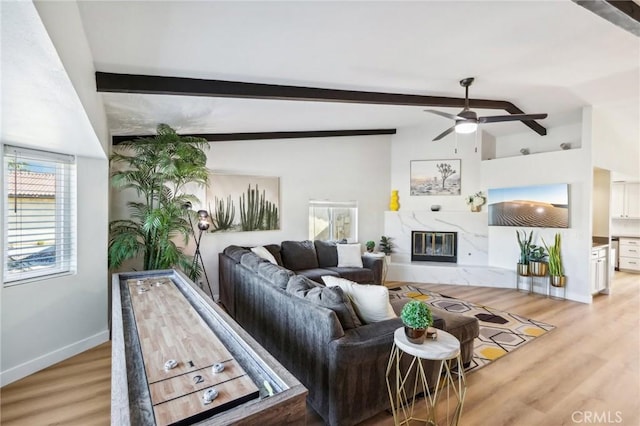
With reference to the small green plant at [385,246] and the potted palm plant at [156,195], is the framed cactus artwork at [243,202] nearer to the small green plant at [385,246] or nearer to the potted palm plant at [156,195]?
the potted palm plant at [156,195]

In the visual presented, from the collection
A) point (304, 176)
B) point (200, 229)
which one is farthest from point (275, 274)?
point (304, 176)

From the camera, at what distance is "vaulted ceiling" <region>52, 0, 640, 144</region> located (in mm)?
2004

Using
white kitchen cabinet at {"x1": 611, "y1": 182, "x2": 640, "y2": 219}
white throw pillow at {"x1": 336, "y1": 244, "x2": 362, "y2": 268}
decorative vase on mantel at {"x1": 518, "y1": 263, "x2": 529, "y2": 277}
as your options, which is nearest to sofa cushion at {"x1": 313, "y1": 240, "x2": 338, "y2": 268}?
white throw pillow at {"x1": 336, "y1": 244, "x2": 362, "y2": 268}

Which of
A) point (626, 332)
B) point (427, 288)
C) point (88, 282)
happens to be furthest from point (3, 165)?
point (626, 332)

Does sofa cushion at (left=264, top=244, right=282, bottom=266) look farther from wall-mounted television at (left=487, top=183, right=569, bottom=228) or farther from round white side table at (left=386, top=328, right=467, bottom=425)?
wall-mounted television at (left=487, top=183, right=569, bottom=228)

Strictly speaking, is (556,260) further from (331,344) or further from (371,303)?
(331,344)

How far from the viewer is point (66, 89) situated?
1556 mm

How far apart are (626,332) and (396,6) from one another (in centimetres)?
467

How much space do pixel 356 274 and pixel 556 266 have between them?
11.2ft

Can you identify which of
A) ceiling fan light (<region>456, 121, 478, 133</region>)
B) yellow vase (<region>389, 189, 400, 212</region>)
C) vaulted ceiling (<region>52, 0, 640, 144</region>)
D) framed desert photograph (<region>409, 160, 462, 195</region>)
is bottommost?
yellow vase (<region>389, 189, 400, 212</region>)

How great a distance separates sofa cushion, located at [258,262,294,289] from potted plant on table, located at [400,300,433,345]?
1167mm

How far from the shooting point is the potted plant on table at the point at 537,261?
5191mm

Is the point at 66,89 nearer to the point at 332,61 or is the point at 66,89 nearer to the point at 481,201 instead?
the point at 332,61

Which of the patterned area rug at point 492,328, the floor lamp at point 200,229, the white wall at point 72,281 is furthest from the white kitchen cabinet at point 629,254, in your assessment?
the white wall at point 72,281
